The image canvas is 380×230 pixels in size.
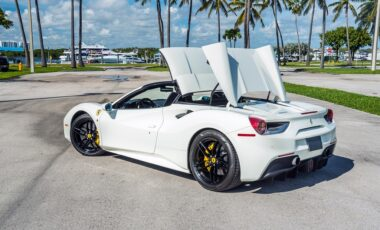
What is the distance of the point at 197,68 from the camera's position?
16.4ft

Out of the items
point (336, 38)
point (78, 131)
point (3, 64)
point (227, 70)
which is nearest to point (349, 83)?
point (78, 131)

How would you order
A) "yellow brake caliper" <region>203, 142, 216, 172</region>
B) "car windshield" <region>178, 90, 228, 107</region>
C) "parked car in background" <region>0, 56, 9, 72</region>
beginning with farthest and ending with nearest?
"parked car in background" <region>0, 56, 9, 72</region> → "car windshield" <region>178, 90, 228, 107</region> → "yellow brake caliper" <region>203, 142, 216, 172</region>

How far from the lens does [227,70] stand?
4457mm

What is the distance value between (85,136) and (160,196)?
2249mm

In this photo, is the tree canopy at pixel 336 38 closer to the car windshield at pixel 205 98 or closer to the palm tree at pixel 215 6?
the palm tree at pixel 215 6

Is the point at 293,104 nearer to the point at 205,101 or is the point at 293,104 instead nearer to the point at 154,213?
the point at 205,101

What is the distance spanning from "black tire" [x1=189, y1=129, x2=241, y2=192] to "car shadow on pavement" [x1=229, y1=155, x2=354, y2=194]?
23 centimetres

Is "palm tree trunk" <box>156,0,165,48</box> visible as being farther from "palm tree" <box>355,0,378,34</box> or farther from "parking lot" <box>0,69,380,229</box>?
"parking lot" <box>0,69,380,229</box>

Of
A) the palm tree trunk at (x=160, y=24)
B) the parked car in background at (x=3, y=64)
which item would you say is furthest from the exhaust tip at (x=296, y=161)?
the palm tree trunk at (x=160, y=24)

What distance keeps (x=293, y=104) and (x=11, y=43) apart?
432 ft

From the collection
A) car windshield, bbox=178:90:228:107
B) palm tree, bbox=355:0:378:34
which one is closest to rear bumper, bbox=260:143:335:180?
car windshield, bbox=178:90:228:107

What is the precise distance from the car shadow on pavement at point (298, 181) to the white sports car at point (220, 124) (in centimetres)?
27

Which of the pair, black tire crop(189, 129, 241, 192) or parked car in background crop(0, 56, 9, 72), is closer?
black tire crop(189, 129, 241, 192)

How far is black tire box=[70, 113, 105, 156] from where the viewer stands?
19.0 ft
